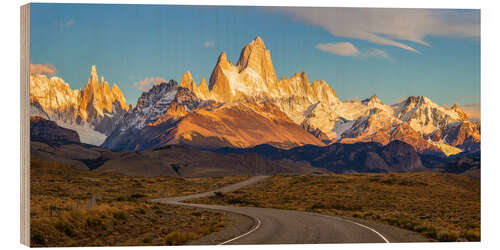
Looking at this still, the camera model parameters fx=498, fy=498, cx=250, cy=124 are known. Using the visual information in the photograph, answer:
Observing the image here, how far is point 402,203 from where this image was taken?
73875mm

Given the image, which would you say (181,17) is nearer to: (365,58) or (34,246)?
(365,58)

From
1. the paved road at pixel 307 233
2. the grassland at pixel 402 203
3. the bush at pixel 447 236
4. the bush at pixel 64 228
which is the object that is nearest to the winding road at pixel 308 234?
the paved road at pixel 307 233

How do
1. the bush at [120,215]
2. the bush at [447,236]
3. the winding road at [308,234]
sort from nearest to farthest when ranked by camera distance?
1. the winding road at [308,234]
2. the bush at [447,236]
3. the bush at [120,215]

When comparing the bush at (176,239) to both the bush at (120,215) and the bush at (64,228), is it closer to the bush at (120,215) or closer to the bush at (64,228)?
the bush at (64,228)

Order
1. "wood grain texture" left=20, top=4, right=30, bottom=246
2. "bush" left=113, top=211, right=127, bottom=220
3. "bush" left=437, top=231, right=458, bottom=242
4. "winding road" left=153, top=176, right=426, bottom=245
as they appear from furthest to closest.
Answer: "bush" left=113, top=211, right=127, bottom=220, "wood grain texture" left=20, top=4, right=30, bottom=246, "bush" left=437, top=231, right=458, bottom=242, "winding road" left=153, top=176, right=426, bottom=245

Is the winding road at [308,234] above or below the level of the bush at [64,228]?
below

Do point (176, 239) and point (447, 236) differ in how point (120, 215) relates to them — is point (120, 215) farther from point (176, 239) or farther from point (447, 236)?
point (447, 236)

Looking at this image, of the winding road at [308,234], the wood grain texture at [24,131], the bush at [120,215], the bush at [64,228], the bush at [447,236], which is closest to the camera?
the winding road at [308,234]

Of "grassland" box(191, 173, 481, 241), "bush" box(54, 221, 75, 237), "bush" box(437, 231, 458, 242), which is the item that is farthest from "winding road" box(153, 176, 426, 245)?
"bush" box(54, 221, 75, 237)

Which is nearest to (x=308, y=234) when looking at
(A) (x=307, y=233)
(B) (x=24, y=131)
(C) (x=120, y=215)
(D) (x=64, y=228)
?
(A) (x=307, y=233)

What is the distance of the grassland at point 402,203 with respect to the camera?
39.6m

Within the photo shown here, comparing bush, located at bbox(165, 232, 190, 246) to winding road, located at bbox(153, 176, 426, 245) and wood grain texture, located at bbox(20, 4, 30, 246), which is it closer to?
winding road, located at bbox(153, 176, 426, 245)

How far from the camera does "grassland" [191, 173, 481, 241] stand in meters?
39.6
